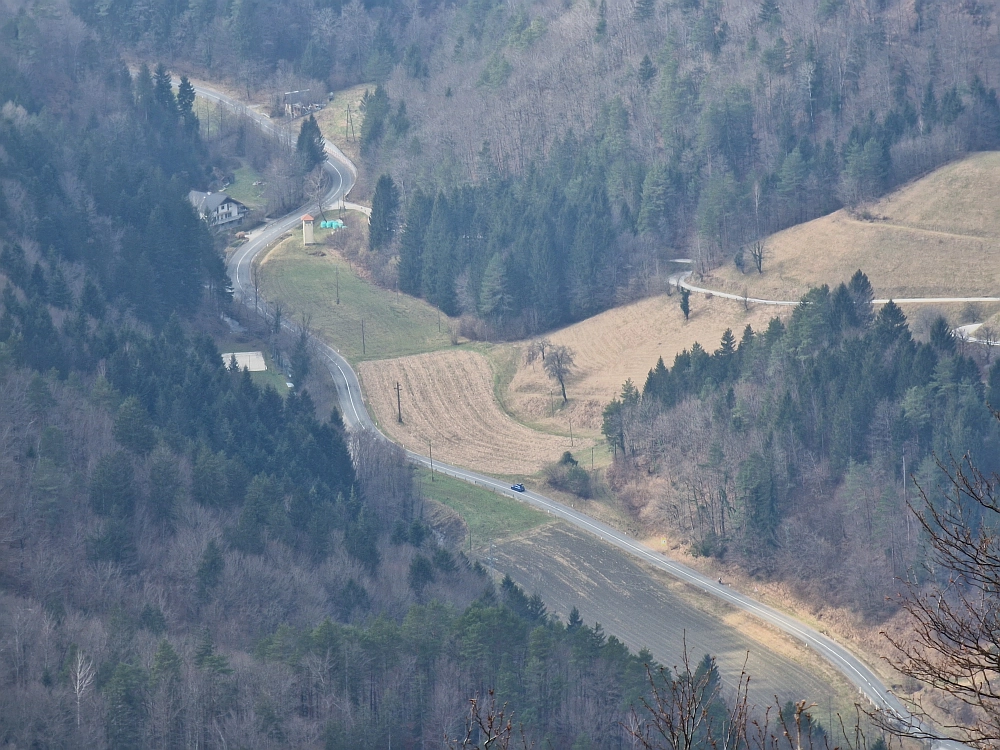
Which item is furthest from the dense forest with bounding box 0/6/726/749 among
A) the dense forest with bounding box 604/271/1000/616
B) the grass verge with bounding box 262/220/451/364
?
the dense forest with bounding box 604/271/1000/616

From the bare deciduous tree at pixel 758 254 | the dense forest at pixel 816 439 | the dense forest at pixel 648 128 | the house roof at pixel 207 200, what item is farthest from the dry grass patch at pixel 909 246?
the house roof at pixel 207 200

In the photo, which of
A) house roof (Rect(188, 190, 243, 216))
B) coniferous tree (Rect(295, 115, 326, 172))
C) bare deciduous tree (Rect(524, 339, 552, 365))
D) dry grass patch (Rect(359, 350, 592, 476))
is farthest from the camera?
coniferous tree (Rect(295, 115, 326, 172))

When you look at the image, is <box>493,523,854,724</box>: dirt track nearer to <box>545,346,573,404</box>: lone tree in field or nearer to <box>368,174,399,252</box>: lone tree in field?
<box>545,346,573,404</box>: lone tree in field

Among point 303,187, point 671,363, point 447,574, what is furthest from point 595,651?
point 303,187

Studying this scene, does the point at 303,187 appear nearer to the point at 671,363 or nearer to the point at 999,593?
the point at 671,363

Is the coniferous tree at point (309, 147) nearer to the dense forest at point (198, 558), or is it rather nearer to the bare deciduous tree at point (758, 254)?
the dense forest at point (198, 558)

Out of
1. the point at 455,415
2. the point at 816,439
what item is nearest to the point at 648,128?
the point at 455,415
